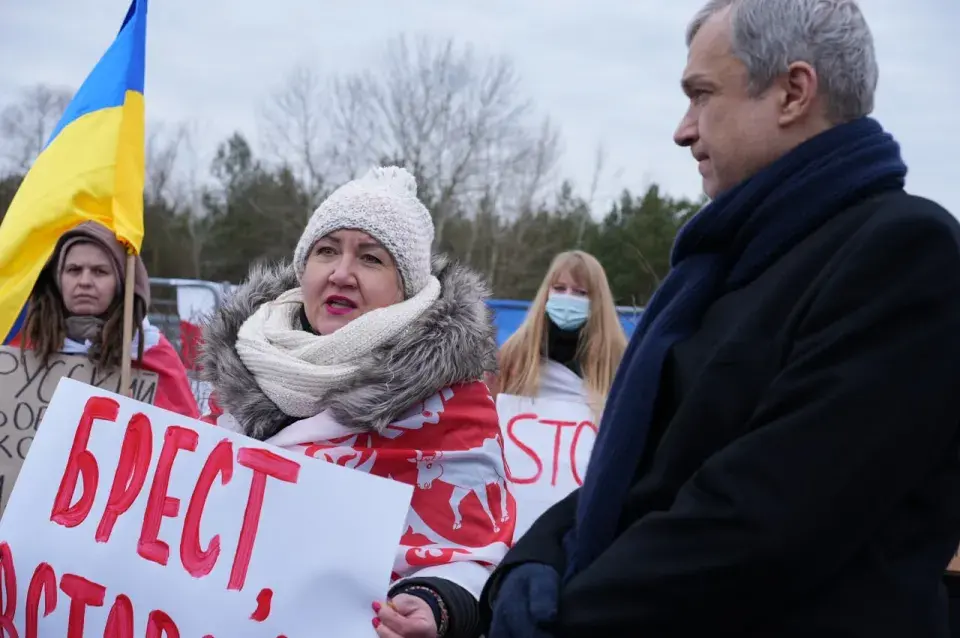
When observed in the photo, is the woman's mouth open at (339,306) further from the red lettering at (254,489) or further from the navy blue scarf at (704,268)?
the navy blue scarf at (704,268)

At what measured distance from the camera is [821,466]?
1426 mm

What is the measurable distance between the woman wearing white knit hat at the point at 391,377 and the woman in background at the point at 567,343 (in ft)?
8.65

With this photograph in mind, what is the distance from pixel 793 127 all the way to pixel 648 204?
26.8 m

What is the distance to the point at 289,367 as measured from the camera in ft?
8.79

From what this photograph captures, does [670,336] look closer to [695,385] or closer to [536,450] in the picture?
Answer: [695,385]

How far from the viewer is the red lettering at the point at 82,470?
2553 millimetres

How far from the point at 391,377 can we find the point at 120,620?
811 mm

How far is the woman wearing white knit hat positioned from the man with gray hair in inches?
29.0

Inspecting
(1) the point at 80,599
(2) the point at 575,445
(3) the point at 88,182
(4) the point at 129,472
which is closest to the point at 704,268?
(4) the point at 129,472

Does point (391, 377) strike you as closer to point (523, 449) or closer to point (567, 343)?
point (523, 449)

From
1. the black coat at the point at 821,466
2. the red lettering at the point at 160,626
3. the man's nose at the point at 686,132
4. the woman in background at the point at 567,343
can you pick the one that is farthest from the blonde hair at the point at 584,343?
the black coat at the point at 821,466

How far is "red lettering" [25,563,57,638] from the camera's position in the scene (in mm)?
2479

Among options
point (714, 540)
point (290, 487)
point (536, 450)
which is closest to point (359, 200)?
point (290, 487)

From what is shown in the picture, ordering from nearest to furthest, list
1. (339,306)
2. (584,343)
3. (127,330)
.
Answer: (339,306)
(127,330)
(584,343)
